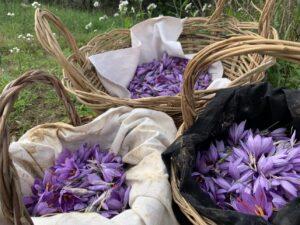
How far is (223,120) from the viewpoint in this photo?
131 centimetres

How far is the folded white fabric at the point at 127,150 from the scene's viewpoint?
1101 millimetres

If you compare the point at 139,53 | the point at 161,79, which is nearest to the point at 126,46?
the point at 139,53

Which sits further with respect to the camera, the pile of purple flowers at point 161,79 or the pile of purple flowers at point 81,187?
the pile of purple flowers at point 161,79

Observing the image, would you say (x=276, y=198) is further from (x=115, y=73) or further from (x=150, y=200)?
(x=115, y=73)

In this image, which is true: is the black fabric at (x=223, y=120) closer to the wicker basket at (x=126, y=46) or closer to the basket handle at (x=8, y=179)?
the wicker basket at (x=126, y=46)

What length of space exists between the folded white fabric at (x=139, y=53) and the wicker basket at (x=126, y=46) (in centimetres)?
5

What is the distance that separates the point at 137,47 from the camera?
2.03 meters

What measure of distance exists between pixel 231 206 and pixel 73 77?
727mm

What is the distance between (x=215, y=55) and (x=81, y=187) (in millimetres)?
520

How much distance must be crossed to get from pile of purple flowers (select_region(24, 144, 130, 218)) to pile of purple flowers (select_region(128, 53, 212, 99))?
56 cm

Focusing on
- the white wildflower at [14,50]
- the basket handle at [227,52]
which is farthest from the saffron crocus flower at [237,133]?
the white wildflower at [14,50]

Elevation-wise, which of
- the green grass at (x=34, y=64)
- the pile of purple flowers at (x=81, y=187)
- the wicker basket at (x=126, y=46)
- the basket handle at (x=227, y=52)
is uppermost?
the basket handle at (x=227, y=52)

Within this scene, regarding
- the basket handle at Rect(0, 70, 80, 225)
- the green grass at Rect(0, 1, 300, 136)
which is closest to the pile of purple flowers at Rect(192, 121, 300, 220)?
the basket handle at Rect(0, 70, 80, 225)

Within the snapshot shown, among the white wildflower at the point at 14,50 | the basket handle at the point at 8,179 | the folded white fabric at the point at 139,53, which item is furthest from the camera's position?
the white wildflower at the point at 14,50
